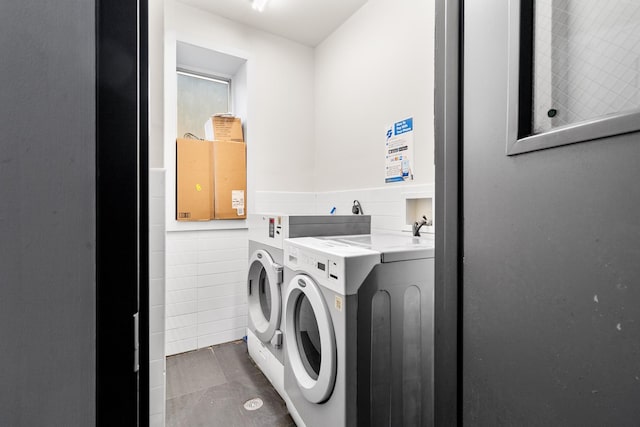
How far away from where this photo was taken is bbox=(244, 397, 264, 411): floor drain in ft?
5.63

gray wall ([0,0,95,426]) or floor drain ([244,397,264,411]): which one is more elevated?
gray wall ([0,0,95,426])

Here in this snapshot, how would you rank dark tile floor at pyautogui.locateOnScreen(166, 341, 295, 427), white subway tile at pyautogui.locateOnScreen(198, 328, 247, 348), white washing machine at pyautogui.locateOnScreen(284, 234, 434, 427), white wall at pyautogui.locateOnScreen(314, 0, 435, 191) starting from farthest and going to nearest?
white subway tile at pyautogui.locateOnScreen(198, 328, 247, 348), white wall at pyautogui.locateOnScreen(314, 0, 435, 191), dark tile floor at pyautogui.locateOnScreen(166, 341, 295, 427), white washing machine at pyautogui.locateOnScreen(284, 234, 434, 427)

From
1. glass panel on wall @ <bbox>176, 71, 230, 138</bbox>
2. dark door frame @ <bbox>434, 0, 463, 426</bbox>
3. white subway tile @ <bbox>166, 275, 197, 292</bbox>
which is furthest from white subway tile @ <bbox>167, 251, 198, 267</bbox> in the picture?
dark door frame @ <bbox>434, 0, 463, 426</bbox>

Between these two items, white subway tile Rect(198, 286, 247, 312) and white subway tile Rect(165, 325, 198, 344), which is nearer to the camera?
white subway tile Rect(165, 325, 198, 344)

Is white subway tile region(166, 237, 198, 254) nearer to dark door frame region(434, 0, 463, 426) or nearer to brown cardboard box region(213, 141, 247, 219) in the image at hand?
brown cardboard box region(213, 141, 247, 219)

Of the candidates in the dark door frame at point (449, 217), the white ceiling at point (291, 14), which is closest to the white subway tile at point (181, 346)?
the dark door frame at point (449, 217)

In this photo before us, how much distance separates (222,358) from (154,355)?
127 centimetres

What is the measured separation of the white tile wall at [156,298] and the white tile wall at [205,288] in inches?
50.3

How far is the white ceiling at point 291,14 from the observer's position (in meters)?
2.39

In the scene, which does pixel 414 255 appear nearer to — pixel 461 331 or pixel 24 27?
pixel 461 331

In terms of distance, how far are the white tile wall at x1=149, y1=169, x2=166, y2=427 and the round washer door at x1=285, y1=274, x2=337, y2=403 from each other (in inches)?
23.1

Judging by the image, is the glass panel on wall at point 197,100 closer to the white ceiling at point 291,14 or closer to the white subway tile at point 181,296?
the white ceiling at point 291,14

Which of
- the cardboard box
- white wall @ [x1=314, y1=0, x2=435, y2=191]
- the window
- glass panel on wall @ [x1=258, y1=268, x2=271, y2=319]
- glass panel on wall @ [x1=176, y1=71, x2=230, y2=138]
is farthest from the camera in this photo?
glass panel on wall @ [x1=176, y1=71, x2=230, y2=138]

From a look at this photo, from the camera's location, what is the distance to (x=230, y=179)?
8.40 ft
